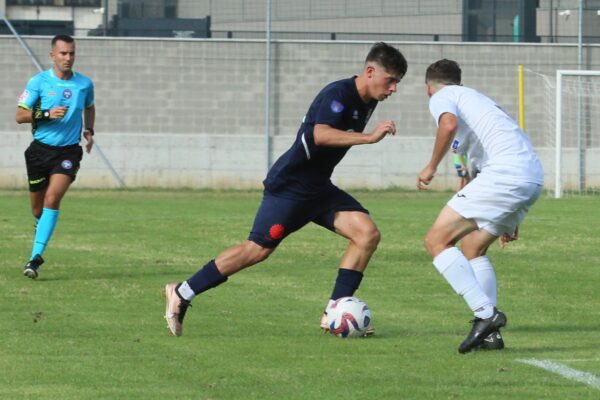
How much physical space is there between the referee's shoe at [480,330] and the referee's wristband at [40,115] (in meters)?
6.11

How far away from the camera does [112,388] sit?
729 centimetres

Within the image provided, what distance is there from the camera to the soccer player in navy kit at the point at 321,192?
29.8ft

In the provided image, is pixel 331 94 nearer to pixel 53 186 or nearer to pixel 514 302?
pixel 514 302

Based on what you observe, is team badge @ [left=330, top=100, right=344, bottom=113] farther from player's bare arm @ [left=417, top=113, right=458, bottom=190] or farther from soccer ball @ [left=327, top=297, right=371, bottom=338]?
soccer ball @ [left=327, top=297, right=371, bottom=338]

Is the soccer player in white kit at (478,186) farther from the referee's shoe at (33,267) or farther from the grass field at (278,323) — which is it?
the referee's shoe at (33,267)

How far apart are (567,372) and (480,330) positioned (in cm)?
82

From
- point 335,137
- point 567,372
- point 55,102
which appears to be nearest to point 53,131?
point 55,102

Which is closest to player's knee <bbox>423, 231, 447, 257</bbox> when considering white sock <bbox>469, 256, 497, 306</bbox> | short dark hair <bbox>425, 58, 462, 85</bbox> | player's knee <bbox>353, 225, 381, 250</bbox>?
white sock <bbox>469, 256, 497, 306</bbox>

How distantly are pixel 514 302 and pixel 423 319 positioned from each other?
1363 mm

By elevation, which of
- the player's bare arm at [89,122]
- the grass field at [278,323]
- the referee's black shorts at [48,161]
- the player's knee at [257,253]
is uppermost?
the player's bare arm at [89,122]

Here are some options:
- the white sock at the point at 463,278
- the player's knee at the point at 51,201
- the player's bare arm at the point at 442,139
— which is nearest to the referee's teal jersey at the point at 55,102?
the player's knee at the point at 51,201

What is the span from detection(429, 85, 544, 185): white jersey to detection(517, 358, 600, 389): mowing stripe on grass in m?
1.19

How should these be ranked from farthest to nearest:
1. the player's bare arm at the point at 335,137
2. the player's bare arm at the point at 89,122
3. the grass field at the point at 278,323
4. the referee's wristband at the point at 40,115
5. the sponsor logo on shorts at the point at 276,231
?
Answer: the player's bare arm at the point at 89,122, the referee's wristband at the point at 40,115, the sponsor logo on shorts at the point at 276,231, the player's bare arm at the point at 335,137, the grass field at the point at 278,323

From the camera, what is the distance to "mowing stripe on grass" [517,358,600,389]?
292 inches
